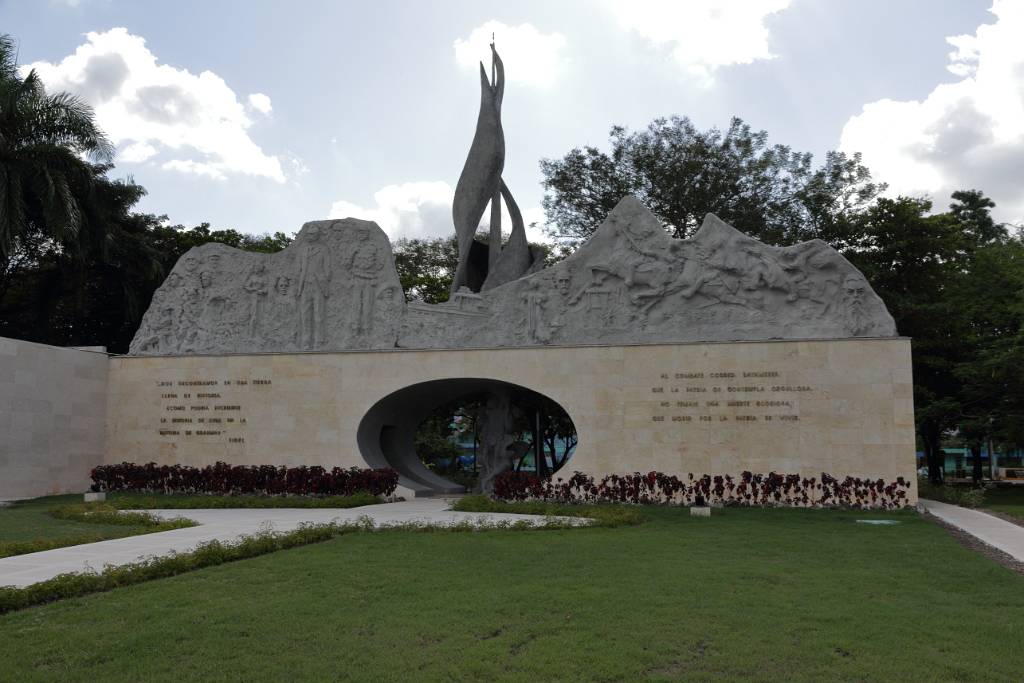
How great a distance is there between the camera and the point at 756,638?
5453 millimetres

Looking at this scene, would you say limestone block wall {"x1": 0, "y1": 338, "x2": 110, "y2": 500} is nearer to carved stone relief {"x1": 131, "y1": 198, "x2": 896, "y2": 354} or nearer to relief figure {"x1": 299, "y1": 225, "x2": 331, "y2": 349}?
carved stone relief {"x1": 131, "y1": 198, "x2": 896, "y2": 354}

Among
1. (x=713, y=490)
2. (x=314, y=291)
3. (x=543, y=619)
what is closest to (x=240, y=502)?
(x=314, y=291)

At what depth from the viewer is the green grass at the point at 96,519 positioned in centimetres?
952

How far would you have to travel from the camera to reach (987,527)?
40.6 ft

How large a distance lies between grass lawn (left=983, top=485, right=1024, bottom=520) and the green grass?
11799mm

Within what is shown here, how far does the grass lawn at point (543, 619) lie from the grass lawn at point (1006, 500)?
8.41m

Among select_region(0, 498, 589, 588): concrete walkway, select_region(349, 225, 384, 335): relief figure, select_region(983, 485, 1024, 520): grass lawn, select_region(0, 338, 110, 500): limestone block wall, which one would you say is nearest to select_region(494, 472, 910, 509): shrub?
select_region(0, 498, 589, 588): concrete walkway

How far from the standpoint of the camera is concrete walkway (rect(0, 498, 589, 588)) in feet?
25.4

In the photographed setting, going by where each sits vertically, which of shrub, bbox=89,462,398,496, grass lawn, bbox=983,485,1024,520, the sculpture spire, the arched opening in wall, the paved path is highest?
the sculpture spire

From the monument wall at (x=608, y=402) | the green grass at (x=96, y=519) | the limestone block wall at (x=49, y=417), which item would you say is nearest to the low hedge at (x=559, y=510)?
the monument wall at (x=608, y=402)

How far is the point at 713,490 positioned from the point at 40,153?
17.9m

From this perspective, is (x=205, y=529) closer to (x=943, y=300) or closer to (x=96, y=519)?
(x=96, y=519)

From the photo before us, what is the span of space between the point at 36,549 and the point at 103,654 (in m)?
4.53

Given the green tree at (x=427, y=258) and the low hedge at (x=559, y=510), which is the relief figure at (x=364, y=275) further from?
the green tree at (x=427, y=258)
